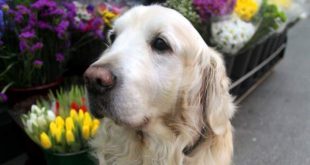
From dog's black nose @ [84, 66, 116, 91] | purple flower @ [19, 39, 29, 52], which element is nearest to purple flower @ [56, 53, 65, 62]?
purple flower @ [19, 39, 29, 52]

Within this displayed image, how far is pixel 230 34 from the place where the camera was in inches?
133

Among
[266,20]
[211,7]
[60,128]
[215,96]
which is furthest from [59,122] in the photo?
[266,20]

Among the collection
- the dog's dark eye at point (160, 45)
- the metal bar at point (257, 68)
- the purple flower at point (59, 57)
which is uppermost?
the dog's dark eye at point (160, 45)

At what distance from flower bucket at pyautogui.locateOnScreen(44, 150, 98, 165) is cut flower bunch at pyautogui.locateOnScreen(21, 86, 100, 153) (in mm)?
31

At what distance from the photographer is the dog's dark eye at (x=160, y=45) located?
1836 millimetres

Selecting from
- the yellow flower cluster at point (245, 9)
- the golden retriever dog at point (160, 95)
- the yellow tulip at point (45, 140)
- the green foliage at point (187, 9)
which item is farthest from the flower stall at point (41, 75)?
the yellow flower cluster at point (245, 9)

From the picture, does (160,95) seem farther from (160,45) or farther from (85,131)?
(85,131)

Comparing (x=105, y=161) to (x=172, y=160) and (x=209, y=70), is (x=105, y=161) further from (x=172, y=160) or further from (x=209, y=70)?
(x=209, y=70)

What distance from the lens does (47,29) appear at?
283 cm

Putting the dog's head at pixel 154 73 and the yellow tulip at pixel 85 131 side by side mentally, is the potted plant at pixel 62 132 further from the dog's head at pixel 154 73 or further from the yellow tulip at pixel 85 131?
the dog's head at pixel 154 73

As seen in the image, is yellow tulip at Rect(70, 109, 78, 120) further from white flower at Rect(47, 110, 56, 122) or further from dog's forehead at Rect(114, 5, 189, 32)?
dog's forehead at Rect(114, 5, 189, 32)

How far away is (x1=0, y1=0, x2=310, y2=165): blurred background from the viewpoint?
2.48 metres

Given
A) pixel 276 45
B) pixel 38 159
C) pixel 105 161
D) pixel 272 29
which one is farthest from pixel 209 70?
pixel 276 45

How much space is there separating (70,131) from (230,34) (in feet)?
6.02
